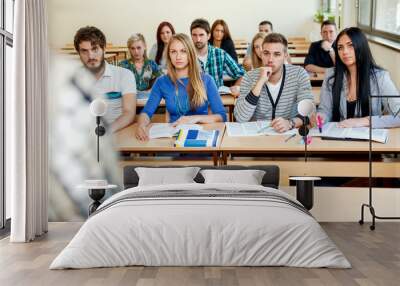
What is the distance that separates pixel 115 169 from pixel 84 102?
813mm

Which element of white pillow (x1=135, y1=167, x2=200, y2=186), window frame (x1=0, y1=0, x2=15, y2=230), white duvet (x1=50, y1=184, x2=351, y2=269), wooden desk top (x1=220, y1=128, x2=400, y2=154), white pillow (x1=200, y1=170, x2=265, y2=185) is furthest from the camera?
wooden desk top (x1=220, y1=128, x2=400, y2=154)

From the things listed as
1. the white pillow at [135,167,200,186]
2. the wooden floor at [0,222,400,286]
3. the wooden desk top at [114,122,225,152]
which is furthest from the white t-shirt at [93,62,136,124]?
the wooden floor at [0,222,400,286]

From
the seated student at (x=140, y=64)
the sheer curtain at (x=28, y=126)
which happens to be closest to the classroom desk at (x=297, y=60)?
the seated student at (x=140, y=64)

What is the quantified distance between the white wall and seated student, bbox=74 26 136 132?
166mm

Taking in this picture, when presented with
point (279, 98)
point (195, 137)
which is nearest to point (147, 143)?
point (195, 137)

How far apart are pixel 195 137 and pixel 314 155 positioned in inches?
50.0

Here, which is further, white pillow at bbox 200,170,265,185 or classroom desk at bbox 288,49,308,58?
classroom desk at bbox 288,49,308,58

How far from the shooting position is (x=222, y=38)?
7070 millimetres

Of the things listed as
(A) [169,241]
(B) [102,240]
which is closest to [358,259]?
(A) [169,241]

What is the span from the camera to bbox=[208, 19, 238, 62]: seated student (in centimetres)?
705

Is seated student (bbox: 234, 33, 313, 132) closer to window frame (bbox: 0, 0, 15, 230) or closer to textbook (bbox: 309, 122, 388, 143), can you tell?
textbook (bbox: 309, 122, 388, 143)

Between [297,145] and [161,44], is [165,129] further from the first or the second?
[297,145]

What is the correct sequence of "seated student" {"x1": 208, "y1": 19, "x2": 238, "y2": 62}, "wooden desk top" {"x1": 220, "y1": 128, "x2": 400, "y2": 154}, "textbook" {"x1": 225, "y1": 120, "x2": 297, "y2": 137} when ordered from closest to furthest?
"wooden desk top" {"x1": 220, "y1": 128, "x2": 400, "y2": 154} < "textbook" {"x1": 225, "y1": 120, "x2": 297, "y2": 137} < "seated student" {"x1": 208, "y1": 19, "x2": 238, "y2": 62}

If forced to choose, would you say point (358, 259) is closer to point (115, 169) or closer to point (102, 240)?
point (102, 240)
